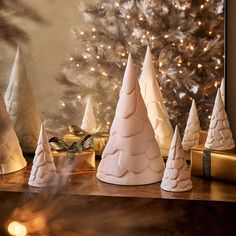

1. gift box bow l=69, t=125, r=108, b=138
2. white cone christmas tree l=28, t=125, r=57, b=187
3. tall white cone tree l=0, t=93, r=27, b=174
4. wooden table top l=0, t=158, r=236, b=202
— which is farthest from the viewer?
gift box bow l=69, t=125, r=108, b=138

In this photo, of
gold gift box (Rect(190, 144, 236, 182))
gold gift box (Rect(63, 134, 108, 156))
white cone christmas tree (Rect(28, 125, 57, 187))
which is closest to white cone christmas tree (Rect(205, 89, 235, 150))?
gold gift box (Rect(190, 144, 236, 182))

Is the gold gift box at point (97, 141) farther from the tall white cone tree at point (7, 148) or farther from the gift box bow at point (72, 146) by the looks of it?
the tall white cone tree at point (7, 148)

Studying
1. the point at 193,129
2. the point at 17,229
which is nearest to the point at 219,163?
the point at 193,129

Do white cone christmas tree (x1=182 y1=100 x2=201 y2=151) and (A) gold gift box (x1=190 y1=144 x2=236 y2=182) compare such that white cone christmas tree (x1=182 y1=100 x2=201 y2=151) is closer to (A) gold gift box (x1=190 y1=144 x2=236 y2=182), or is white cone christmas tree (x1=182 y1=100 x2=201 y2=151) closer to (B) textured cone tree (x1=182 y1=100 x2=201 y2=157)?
(B) textured cone tree (x1=182 y1=100 x2=201 y2=157)

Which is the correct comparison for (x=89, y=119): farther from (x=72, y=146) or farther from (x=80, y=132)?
→ (x=72, y=146)

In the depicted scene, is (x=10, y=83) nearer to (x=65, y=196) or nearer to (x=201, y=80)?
(x=65, y=196)

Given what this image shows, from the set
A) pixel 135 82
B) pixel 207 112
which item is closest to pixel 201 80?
pixel 207 112

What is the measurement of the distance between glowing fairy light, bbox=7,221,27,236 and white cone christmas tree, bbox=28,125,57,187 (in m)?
0.12

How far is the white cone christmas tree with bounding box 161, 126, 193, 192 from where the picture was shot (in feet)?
3.29

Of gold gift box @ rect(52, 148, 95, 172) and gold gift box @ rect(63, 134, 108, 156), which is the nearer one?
gold gift box @ rect(52, 148, 95, 172)

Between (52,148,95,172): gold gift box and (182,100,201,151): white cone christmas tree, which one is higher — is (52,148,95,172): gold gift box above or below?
below

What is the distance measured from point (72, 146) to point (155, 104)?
0.28 m

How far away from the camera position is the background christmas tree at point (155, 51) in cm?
124

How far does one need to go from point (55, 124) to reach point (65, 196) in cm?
40
